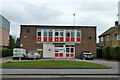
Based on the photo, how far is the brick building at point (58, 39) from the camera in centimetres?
2811

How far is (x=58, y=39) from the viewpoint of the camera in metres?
28.6

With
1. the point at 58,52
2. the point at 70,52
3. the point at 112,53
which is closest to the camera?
the point at 112,53

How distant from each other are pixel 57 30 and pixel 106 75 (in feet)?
62.9

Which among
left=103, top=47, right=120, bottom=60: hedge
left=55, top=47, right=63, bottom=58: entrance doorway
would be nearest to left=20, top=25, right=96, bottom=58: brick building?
left=55, top=47, right=63, bottom=58: entrance doorway

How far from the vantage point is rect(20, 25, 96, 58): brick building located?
28109 millimetres

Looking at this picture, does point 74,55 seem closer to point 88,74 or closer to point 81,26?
point 81,26

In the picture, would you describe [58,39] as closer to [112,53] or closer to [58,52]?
[58,52]

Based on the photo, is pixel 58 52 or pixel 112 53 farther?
pixel 58 52

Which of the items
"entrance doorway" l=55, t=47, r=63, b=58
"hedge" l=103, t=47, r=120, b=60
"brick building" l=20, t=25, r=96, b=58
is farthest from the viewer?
"entrance doorway" l=55, t=47, r=63, b=58

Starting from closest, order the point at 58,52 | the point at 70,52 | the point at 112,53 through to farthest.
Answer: the point at 112,53, the point at 58,52, the point at 70,52

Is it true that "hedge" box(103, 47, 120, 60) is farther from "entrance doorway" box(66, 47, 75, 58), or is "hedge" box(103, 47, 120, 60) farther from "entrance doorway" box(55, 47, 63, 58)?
"entrance doorway" box(55, 47, 63, 58)

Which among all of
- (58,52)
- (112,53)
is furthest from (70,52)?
(112,53)

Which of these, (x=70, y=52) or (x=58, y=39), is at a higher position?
(x=58, y=39)

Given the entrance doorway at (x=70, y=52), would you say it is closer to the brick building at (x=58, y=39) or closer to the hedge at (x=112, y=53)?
the brick building at (x=58, y=39)
